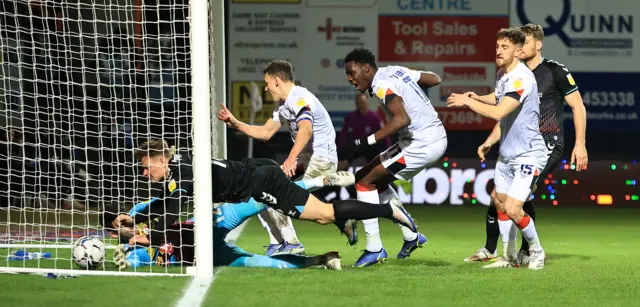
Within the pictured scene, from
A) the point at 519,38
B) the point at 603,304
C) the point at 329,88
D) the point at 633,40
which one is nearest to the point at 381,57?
the point at 329,88

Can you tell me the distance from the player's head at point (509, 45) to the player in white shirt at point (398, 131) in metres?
0.76

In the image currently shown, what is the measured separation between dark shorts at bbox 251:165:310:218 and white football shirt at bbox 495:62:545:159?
1.50 meters

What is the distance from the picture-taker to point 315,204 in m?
7.95

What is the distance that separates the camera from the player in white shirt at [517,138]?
789cm

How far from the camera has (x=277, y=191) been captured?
791 cm

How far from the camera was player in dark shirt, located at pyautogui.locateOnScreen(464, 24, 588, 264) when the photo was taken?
27.9 feet

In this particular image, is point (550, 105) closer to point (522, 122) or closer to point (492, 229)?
point (522, 122)

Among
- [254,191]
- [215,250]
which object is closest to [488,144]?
[254,191]

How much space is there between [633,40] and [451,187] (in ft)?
14.1

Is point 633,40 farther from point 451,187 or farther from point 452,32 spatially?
point 451,187

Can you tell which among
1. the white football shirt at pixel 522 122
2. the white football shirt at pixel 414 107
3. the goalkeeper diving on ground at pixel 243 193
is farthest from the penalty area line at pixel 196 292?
the white football shirt at pixel 522 122

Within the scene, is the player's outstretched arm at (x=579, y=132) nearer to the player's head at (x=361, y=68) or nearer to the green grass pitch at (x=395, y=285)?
the green grass pitch at (x=395, y=285)

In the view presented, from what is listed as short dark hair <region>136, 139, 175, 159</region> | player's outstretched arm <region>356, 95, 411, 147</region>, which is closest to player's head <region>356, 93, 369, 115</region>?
player's outstretched arm <region>356, 95, 411, 147</region>

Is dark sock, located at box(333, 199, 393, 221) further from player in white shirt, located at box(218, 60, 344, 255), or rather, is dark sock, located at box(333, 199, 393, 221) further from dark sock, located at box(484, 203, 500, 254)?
dark sock, located at box(484, 203, 500, 254)
